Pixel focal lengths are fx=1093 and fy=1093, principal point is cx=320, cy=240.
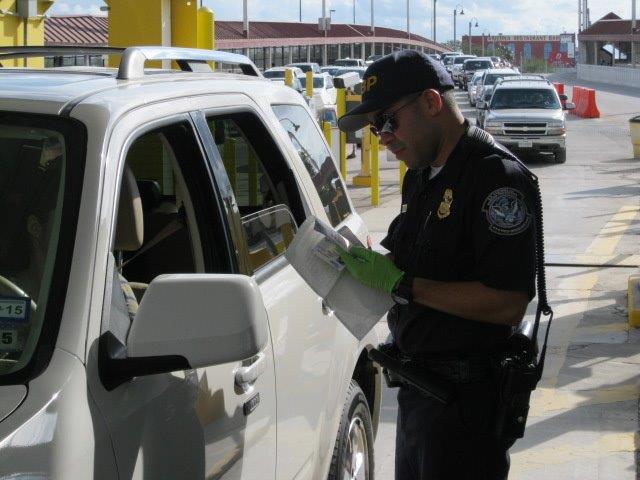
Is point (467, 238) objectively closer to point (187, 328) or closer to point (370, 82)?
point (370, 82)

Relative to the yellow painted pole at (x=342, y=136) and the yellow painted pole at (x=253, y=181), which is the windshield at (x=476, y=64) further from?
the yellow painted pole at (x=253, y=181)

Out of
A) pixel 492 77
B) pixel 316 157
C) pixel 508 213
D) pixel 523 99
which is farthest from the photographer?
pixel 492 77

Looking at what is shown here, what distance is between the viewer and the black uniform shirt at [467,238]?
307 cm

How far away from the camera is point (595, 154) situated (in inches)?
1016

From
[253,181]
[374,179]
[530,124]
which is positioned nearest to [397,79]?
[253,181]

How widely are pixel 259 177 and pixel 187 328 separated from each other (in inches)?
71.3

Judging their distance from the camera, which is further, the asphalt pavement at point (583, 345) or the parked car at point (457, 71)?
the parked car at point (457, 71)

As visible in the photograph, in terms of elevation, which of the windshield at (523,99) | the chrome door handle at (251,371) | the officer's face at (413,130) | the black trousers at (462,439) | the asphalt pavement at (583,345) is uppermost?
the windshield at (523,99)

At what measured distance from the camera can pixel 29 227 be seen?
258cm

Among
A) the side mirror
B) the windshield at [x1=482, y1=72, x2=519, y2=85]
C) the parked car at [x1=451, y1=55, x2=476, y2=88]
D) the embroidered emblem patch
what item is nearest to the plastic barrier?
the windshield at [x1=482, y1=72, x2=519, y2=85]

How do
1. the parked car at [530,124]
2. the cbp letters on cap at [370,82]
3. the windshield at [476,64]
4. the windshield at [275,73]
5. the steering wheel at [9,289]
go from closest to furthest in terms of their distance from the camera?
the steering wheel at [9,289] → the cbp letters on cap at [370,82] → the parked car at [530,124] → the windshield at [275,73] → the windshield at [476,64]

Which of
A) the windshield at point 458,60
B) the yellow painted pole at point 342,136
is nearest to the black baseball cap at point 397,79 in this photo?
the yellow painted pole at point 342,136

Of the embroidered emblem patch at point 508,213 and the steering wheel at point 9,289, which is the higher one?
the embroidered emblem patch at point 508,213

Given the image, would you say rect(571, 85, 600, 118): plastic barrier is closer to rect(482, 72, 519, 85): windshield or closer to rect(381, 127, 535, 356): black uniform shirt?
rect(482, 72, 519, 85): windshield
